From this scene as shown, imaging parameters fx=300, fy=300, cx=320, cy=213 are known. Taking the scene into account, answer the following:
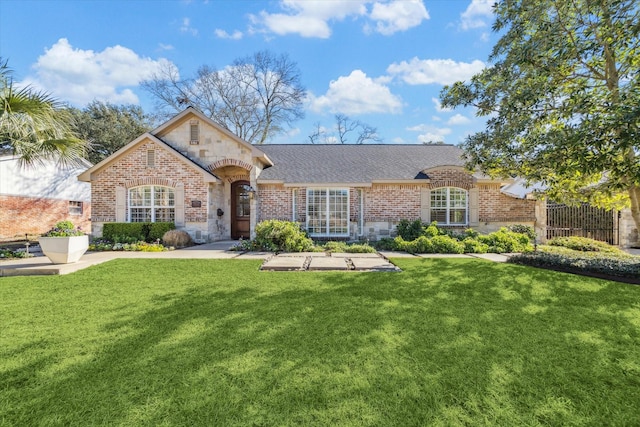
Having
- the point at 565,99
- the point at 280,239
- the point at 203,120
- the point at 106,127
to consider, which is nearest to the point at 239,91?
the point at 106,127

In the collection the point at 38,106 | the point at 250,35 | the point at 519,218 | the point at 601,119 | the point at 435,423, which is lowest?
the point at 435,423

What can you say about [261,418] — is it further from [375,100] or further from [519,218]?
[375,100]

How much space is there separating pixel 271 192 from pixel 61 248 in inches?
314

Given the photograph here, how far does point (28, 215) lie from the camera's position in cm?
1739

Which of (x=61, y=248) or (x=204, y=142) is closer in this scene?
(x=61, y=248)

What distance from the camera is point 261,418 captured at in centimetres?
226

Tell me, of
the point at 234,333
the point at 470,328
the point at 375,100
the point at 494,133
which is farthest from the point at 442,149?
the point at 234,333

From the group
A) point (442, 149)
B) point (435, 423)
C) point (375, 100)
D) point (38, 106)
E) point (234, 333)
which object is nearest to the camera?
point (435, 423)

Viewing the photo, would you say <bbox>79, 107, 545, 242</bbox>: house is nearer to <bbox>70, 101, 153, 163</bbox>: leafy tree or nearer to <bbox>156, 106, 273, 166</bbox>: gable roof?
<bbox>156, 106, 273, 166</bbox>: gable roof

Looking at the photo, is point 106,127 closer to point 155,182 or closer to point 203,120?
point 203,120

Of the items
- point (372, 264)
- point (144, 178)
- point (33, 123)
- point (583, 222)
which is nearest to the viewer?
point (33, 123)

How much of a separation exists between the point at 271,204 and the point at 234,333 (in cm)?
1047

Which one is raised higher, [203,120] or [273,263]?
[203,120]

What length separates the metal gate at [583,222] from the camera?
→ 13031 mm
